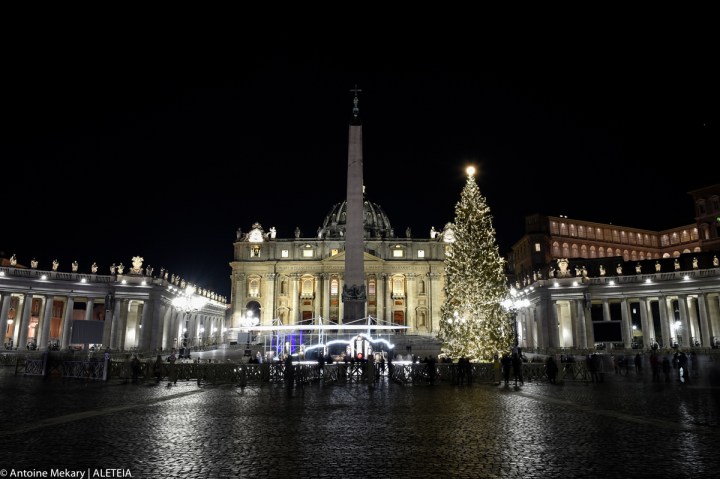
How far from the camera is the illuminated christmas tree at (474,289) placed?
2650 centimetres

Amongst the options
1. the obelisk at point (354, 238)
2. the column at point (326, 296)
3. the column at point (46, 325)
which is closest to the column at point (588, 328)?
the obelisk at point (354, 238)

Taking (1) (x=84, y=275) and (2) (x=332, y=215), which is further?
(2) (x=332, y=215)

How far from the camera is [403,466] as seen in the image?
24.5 feet

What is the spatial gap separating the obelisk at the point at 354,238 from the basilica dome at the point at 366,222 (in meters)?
66.2

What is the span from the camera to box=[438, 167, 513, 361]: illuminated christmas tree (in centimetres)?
2650

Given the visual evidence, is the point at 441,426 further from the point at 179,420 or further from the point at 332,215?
the point at 332,215

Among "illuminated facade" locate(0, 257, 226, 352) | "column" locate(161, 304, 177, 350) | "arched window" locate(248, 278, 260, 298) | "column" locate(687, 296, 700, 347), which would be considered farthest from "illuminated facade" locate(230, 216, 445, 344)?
"column" locate(687, 296, 700, 347)

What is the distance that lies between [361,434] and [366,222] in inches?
3791

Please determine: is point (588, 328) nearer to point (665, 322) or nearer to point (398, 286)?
point (665, 322)

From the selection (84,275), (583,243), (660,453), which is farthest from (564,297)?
(84,275)

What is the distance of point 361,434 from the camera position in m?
10.0

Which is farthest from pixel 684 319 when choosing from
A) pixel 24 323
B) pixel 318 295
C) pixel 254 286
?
pixel 254 286

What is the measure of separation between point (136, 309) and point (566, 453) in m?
63.8

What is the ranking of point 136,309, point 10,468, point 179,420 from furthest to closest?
point 136,309
point 179,420
point 10,468
